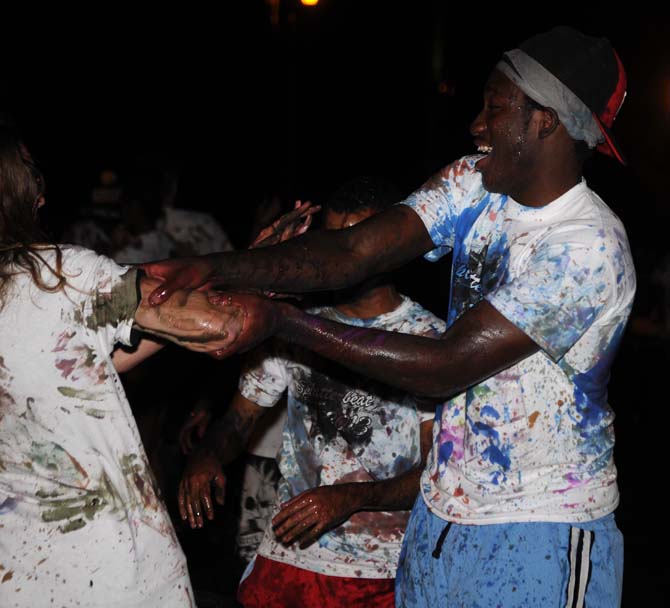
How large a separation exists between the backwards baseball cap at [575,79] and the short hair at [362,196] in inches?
39.4

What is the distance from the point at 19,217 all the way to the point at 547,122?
162 cm

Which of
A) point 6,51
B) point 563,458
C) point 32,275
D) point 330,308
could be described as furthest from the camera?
point 6,51

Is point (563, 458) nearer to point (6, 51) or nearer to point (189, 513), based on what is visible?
point (189, 513)

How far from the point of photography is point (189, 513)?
11.6 ft

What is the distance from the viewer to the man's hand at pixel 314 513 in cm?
335

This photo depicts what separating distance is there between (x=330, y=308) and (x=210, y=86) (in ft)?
39.0

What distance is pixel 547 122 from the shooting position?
2.96m

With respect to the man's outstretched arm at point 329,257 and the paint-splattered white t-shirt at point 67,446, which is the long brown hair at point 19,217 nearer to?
the paint-splattered white t-shirt at point 67,446

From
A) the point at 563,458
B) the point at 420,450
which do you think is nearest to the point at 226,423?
the point at 420,450

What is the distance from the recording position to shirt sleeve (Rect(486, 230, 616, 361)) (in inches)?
105

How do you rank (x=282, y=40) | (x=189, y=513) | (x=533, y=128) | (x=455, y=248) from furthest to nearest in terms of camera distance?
(x=282, y=40)
(x=189, y=513)
(x=455, y=248)
(x=533, y=128)

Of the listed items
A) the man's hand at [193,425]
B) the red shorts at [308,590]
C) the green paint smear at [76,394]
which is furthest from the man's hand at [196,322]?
the man's hand at [193,425]

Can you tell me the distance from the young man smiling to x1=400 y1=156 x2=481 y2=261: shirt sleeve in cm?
10

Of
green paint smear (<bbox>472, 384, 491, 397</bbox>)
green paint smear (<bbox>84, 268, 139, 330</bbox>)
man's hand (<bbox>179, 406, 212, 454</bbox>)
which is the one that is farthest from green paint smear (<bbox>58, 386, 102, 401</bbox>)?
man's hand (<bbox>179, 406, 212, 454</bbox>)
